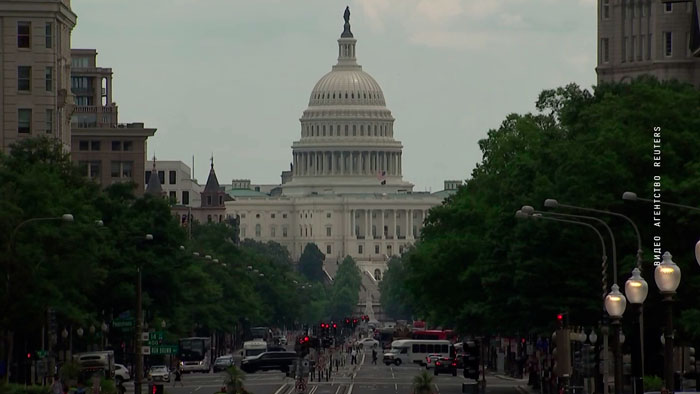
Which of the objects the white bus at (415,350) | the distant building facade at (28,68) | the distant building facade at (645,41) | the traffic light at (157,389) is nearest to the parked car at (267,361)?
the distant building facade at (28,68)

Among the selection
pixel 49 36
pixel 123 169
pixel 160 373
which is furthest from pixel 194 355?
pixel 123 169

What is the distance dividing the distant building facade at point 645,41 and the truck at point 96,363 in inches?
2024

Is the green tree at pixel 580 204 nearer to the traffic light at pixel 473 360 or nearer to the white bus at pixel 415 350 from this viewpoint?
the traffic light at pixel 473 360

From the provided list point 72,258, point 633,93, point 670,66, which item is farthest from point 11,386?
point 670,66

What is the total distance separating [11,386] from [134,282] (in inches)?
1581

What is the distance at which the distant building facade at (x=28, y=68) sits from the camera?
130000mm

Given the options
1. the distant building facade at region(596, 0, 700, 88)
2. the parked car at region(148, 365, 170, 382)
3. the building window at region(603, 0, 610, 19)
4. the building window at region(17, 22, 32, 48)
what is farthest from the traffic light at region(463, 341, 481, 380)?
the building window at region(603, 0, 610, 19)

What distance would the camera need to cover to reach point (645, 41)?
14825cm

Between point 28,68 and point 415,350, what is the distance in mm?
43298

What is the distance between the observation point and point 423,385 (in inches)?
2869

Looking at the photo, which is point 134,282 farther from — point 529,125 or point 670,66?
point 670,66

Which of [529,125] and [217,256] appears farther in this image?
[217,256]

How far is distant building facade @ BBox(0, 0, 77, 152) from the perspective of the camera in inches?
5118

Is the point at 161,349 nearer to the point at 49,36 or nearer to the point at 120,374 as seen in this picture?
the point at 120,374
